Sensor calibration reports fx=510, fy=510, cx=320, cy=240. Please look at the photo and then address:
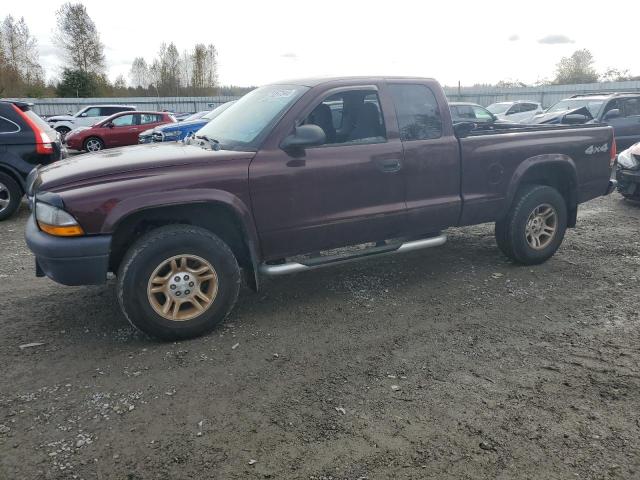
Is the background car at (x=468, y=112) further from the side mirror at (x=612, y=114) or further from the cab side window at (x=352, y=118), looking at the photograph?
the cab side window at (x=352, y=118)

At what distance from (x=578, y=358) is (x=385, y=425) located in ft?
5.27

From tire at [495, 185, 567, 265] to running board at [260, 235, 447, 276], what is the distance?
93 centimetres

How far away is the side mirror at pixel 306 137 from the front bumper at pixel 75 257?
4.95 ft

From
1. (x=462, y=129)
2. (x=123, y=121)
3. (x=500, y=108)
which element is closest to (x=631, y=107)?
(x=500, y=108)

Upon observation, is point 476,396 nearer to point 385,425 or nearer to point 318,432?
point 385,425

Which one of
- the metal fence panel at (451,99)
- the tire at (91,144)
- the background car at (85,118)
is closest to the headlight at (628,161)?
the tire at (91,144)

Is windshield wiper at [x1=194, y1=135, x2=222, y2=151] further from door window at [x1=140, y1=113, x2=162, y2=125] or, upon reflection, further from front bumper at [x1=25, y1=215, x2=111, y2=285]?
door window at [x1=140, y1=113, x2=162, y2=125]

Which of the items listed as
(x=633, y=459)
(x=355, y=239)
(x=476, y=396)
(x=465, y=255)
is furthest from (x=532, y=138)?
(x=633, y=459)

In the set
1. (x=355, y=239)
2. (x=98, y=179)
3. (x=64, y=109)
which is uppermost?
(x=64, y=109)

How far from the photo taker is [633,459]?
8.28 ft

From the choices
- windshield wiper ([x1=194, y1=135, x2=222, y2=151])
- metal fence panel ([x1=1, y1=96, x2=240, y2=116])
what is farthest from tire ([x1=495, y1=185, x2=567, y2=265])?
metal fence panel ([x1=1, y1=96, x2=240, y2=116])

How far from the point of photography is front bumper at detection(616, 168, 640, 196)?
8.36m

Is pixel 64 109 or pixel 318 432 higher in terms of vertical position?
pixel 64 109

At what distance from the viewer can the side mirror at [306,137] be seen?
3.86 metres
